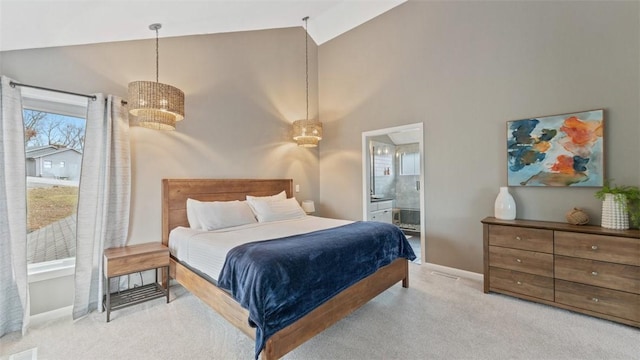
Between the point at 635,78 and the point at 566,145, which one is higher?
the point at 635,78

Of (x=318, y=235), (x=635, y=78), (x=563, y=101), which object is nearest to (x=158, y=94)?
(x=318, y=235)

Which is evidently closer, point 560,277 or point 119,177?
point 560,277

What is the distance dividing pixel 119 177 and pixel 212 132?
1.28 meters

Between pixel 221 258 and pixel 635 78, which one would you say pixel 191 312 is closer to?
pixel 221 258

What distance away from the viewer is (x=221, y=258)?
2.21 meters

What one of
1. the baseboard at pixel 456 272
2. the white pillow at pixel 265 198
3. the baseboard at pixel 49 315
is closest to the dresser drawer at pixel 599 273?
the baseboard at pixel 456 272

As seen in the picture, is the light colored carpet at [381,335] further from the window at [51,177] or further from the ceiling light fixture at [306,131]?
the ceiling light fixture at [306,131]

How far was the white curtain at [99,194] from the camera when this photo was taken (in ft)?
8.54

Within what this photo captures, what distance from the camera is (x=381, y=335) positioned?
222cm

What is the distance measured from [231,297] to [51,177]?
225 cm

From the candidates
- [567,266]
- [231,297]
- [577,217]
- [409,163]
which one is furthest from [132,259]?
[409,163]

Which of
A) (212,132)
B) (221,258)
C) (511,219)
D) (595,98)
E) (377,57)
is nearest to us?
(221,258)

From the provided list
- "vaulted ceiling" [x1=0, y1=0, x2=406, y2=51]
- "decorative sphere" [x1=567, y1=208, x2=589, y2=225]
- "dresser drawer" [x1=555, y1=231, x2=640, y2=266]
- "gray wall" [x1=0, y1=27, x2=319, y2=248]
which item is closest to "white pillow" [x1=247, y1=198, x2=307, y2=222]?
"gray wall" [x1=0, y1=27, x2=319, y2=248]

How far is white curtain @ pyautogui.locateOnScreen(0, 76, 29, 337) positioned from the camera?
85.2 inches
